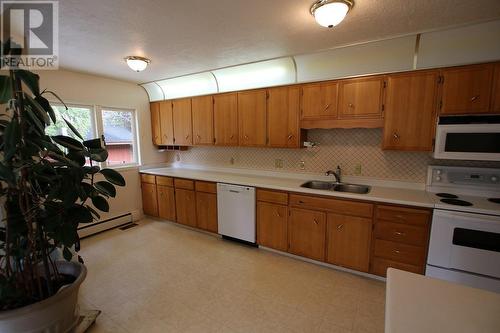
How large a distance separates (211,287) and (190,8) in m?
2.60

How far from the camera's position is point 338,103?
2740mm

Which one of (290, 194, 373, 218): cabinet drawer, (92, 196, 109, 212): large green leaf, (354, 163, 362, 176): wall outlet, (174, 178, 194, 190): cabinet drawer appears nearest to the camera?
(92, 196, 109, 212): large green leaf

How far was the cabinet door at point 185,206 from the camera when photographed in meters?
3.76

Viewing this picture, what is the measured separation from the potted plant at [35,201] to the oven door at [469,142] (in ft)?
9.52

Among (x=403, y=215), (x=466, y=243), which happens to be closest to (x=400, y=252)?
(x=403, y=215)

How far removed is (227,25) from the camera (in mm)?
2059

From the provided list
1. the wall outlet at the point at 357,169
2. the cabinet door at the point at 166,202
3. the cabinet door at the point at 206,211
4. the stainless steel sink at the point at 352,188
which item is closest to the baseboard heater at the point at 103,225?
the cabinet door at the point at 166,202

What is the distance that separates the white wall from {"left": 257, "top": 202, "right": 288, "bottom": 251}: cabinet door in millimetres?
2585

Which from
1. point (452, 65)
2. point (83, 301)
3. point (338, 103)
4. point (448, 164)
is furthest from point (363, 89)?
point (83, 301)

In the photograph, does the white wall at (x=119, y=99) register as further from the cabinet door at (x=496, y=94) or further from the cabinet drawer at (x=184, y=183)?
the cabinet door at (x=496, y=94)

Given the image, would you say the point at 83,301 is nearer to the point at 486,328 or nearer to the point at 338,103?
the point at 486,328

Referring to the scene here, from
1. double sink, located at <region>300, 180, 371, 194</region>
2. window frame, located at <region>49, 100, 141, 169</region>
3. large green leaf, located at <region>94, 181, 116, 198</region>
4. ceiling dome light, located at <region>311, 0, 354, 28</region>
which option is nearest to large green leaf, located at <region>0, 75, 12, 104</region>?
large green leaf, located at <region>94, 181, 116, 198</region>

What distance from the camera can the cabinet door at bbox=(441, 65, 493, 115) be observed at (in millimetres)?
2107

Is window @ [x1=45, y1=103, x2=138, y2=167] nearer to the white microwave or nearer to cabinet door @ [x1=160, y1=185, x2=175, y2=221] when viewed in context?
cabinet door @ [x1=160, y1=185, x2=175, y2=221]
